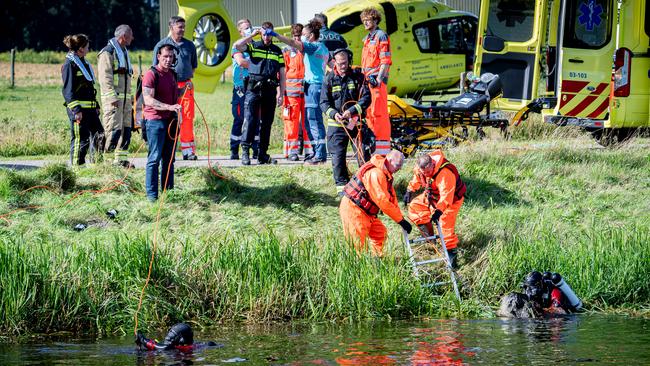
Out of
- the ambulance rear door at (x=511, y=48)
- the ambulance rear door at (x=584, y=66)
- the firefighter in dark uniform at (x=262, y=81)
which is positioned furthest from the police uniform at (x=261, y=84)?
the ambulance rear door at (x=584, y=66)

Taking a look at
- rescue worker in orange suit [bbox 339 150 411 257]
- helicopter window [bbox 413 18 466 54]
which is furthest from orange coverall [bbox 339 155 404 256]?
helicopter window [bbox 413 18 466 54]

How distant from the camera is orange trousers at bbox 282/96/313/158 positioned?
16062 mm

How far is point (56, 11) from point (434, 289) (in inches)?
2254

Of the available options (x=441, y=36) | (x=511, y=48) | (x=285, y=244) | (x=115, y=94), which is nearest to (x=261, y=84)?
(x=115, y=94)

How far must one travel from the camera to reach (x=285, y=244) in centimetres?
1278

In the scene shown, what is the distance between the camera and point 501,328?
11.6m

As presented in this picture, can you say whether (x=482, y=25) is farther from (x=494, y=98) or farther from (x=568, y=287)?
(x=568, y=287)

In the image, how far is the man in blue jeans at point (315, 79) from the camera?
15.6m

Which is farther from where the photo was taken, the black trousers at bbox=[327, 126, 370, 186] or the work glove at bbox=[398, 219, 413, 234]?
the black trousers at bbox=[327, 126, 370, 186]

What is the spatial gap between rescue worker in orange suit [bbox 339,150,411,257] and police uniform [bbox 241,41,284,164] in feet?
11.8

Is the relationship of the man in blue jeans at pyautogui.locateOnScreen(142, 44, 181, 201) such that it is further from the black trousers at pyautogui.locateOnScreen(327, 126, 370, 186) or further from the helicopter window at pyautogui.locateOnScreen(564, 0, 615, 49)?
the helicopter window at pyautogui.locateOnScreen(564, 0, 615, 49)

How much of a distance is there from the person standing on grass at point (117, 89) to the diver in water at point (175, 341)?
5084 mm

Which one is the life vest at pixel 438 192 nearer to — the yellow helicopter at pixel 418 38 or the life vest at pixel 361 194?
the life vest at pixel 361 194

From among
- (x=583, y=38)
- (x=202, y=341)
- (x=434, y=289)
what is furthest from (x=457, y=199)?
→ (x=583, y=38)
